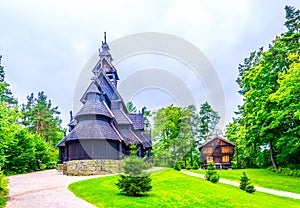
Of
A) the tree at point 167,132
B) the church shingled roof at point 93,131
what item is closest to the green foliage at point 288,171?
the tree at point 167,132

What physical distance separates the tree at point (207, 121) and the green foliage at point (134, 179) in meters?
38.3

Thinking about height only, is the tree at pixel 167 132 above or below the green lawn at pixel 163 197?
above

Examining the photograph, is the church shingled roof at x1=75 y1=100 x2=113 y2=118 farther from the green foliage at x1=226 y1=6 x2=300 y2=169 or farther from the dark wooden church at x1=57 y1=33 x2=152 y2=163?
the green foliage at x1=226 y1=6 x2=300 y2=169

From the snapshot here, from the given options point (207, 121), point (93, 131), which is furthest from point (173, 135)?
point (93, 131)

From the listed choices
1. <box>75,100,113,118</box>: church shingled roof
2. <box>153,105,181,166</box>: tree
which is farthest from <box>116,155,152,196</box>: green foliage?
<box>153,105,181,166</box>: tree

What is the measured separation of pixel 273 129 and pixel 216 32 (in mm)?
16207

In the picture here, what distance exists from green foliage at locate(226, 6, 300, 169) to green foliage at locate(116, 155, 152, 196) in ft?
65.3

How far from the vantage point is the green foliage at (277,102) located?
1085 inches

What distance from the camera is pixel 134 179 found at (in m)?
12.3

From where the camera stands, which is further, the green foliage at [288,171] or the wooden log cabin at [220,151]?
the wooden log cabin at [220,151]

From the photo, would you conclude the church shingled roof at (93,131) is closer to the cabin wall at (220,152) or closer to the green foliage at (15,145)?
the green foliage at (15,145)

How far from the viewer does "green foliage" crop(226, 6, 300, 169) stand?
2755 centimetres

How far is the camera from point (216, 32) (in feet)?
62.5

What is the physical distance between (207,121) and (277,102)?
22716 mm
